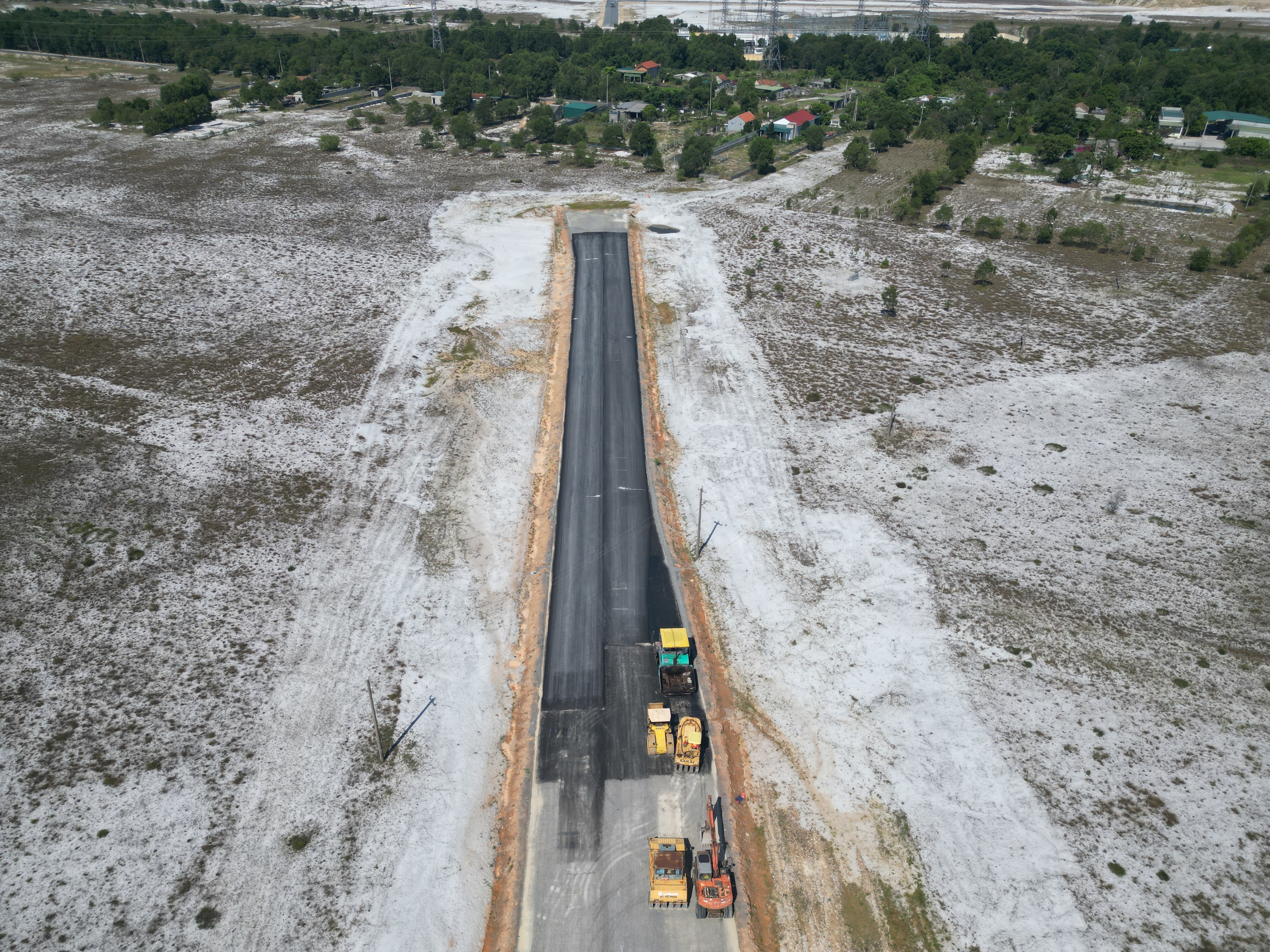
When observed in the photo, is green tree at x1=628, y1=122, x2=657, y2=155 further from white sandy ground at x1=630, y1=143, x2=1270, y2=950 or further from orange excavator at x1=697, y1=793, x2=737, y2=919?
orange excavator at x1=697, y1=793, x2=737, y2=919

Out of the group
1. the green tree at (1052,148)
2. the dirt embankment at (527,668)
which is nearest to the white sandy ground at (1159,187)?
the green tree at (1052,148)

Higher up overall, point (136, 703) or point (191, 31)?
point (191, 31)

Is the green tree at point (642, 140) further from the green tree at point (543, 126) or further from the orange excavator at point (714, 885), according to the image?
the orange excavator at point (714, 885)

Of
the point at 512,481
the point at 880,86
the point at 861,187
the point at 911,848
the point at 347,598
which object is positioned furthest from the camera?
the point at 880,86

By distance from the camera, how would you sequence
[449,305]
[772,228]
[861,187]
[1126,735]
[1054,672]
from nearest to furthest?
[1126,735] < [1054,672] < [449,305] < [772,228] < [861,187]

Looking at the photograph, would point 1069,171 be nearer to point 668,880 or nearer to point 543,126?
point 543,126

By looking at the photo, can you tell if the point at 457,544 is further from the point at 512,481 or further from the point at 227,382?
the point at 227,382

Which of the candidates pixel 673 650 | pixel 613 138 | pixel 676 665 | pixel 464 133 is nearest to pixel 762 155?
pixel 613 138

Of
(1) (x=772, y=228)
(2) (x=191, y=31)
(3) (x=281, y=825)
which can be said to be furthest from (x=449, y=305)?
(2) (x=191, y=31)
